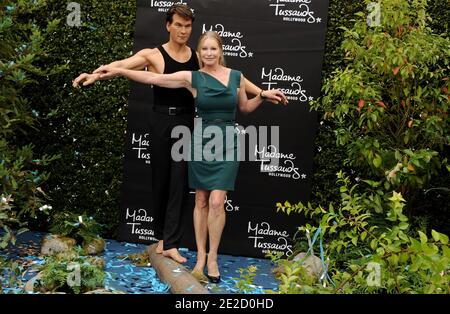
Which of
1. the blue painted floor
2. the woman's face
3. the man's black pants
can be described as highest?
the woman's face

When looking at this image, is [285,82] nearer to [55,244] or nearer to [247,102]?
[247,102]

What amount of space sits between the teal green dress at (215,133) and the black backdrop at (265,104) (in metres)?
1.10

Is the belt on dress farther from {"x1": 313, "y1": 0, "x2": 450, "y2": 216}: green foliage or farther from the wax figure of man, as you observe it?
{"x1": 313, "y1": 0, "x2": 450, "y2": 216}: green foliage

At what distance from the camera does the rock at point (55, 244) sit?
6.32 m

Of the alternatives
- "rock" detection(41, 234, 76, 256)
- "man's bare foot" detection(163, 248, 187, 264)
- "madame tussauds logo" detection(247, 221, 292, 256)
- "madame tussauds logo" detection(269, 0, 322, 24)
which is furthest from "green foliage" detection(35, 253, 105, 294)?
"madame tussauds logo" detection(269, 0, 322, 24)

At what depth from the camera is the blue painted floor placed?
5430 mm

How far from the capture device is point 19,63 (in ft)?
19.9

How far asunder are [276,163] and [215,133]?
51.9 inches

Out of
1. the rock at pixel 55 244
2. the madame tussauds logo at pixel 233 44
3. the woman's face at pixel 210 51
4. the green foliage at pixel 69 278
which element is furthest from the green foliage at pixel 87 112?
the green foliage at pixel 69 278

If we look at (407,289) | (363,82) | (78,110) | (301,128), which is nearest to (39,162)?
(78,110)

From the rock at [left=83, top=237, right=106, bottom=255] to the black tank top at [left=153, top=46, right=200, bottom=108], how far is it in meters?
1.68

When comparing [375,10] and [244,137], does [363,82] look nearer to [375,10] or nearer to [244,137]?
[375,10]

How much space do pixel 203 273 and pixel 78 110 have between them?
249 cm

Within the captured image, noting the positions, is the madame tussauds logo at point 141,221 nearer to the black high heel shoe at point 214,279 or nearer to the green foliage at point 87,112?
the green foliage at point 87,112
